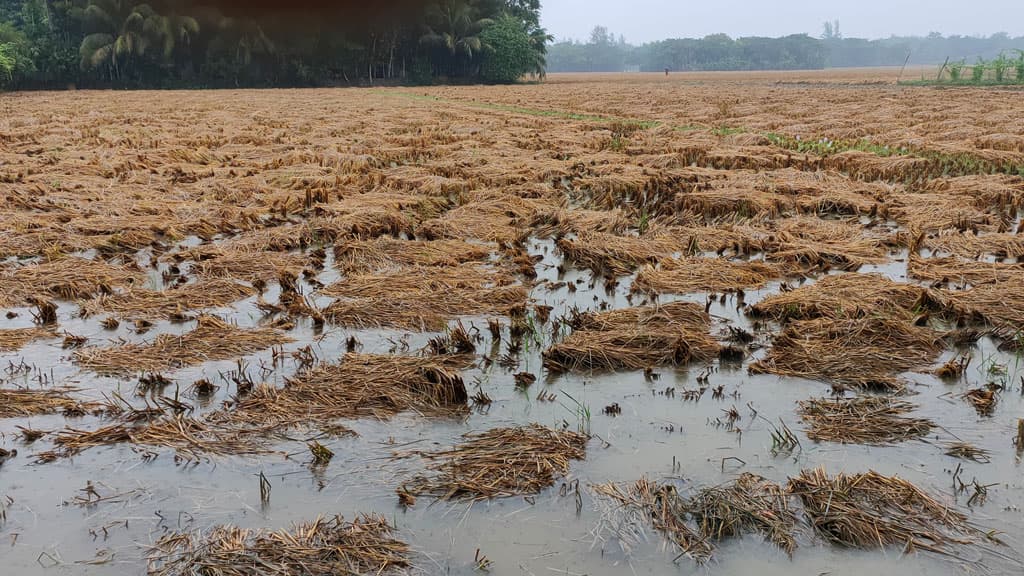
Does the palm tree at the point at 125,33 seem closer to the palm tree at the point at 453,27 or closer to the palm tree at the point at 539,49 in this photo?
the palm tree at the point at 453,27

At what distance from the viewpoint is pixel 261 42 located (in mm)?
48688

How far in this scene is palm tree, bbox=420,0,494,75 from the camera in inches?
2014

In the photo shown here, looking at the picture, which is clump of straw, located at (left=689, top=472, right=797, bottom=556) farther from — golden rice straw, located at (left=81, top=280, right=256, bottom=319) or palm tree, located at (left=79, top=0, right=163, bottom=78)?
palm tree, located at (left=79, top=0, right=163, bottom=78)

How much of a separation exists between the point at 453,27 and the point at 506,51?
434cm

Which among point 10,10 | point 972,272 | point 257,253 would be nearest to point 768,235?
point 972,272

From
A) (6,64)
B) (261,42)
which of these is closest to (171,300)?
(6,64)

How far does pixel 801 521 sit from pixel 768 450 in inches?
18.2

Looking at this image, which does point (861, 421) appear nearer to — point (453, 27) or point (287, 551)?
point (287, 551)

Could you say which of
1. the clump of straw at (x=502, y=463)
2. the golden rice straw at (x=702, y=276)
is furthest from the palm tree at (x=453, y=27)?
the clump of straw at (x=502, y=463)

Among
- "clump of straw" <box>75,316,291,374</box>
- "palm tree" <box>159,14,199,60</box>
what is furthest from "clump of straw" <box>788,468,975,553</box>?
"palm tree" <box>159,14,199,60</box>

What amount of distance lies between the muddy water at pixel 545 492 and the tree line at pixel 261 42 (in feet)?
163

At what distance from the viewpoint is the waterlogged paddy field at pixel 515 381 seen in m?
2.36

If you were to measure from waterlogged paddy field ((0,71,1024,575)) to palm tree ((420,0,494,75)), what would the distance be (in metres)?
46.1

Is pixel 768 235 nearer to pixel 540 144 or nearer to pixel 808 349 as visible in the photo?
pixel 808 349
